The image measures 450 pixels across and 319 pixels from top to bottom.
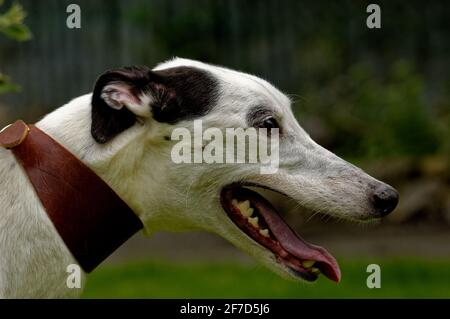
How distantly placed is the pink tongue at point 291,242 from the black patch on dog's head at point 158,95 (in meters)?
0.41

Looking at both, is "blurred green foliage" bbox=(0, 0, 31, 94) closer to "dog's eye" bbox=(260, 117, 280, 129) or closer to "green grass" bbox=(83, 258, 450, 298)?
"dog's eye" bbox=(260, 117, 280, 129)

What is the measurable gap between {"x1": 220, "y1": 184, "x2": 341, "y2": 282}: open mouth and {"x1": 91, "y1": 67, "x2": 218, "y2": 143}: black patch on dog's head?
32 cm

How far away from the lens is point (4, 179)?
3283mm

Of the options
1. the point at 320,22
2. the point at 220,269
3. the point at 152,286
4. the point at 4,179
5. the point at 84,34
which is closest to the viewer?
the point at 4,179

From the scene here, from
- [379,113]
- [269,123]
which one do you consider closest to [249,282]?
[379,113]

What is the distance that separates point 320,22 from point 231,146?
7.26 m

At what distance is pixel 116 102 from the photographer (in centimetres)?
337

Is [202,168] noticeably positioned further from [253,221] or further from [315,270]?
[315,270]

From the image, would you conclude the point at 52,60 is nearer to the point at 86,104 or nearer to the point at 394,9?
the point at 394,9

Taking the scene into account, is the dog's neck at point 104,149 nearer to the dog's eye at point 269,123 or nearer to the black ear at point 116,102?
the black ear at point 116,102

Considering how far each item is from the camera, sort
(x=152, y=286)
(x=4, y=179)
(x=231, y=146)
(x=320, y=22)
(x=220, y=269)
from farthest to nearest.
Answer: (x=320, y=22)
(x=220, y=269)
(x=152, y=286)
(x=231, y=146)
(x=4, y=179)

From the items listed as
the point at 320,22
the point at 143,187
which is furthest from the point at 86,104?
the point at 320,22

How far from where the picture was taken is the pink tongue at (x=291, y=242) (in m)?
3.56

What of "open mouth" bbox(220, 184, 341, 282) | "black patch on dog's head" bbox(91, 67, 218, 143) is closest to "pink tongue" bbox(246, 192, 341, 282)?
"open mouth" bbox(220, 184, 341, 282)
